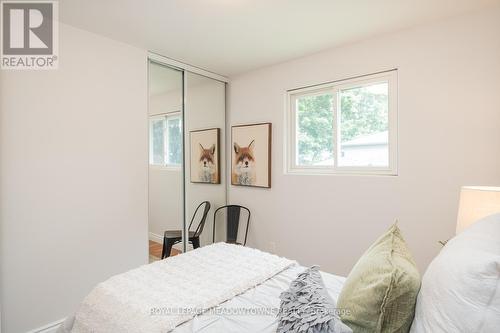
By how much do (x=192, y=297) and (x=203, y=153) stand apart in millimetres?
2215

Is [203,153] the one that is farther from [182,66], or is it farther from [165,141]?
[182,66]

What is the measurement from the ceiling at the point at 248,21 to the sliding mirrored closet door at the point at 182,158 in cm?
47

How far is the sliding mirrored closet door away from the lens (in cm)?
292

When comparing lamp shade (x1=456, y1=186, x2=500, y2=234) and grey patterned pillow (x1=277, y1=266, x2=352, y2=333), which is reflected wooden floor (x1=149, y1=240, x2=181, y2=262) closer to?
grey patterned pillow (x1=277, y1=266, x2=352, y2=333)

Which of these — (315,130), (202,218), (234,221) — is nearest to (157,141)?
(202,218)

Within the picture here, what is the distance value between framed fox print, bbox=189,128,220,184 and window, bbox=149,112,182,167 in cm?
Result: 19

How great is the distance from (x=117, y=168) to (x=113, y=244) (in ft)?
2.30

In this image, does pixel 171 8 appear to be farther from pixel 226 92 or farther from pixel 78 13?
pixel 226 92

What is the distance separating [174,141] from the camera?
305 cm

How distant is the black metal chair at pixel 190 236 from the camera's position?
2998 millimetres

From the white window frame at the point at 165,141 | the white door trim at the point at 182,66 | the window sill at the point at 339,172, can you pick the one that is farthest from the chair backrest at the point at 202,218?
the white door trim at the point at 182,66

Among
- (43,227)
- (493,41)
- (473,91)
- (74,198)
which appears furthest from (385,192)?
(43,227)

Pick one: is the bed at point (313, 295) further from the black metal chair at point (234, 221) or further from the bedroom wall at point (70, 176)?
the black metal chair at point (234, 221)

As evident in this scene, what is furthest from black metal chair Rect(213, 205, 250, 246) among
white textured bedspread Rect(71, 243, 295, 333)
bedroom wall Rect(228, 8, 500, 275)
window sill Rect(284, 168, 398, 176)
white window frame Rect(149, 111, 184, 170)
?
white textured bedspread Rect(71, 243, 295, 333)
